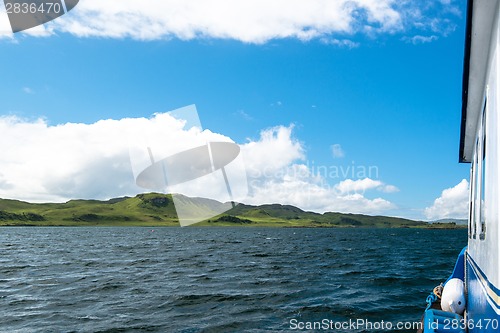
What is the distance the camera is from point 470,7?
5.49 m

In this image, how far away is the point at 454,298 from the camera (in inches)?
550

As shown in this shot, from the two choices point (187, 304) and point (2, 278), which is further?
point (2, 278)

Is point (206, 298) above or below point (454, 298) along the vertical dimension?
below

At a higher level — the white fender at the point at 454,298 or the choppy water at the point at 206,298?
the white fender at the point at 454,298

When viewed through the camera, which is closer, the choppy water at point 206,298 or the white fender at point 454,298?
the white fender at point 454,298

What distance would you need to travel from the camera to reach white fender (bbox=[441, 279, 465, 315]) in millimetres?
13820

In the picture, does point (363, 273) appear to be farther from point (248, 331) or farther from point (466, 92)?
point (466, 92)

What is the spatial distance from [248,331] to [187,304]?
24.0ft

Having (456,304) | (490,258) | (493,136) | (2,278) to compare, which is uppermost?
(493,136)

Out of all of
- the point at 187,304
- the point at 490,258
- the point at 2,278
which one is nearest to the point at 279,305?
the point at 187,304

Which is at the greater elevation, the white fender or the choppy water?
the white fender

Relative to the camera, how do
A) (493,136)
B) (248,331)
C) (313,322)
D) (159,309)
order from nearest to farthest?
(493,136), (248,331), (313,322), (159,309)

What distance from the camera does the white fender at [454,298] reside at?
13.8m

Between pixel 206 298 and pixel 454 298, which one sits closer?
pixel 454 298
